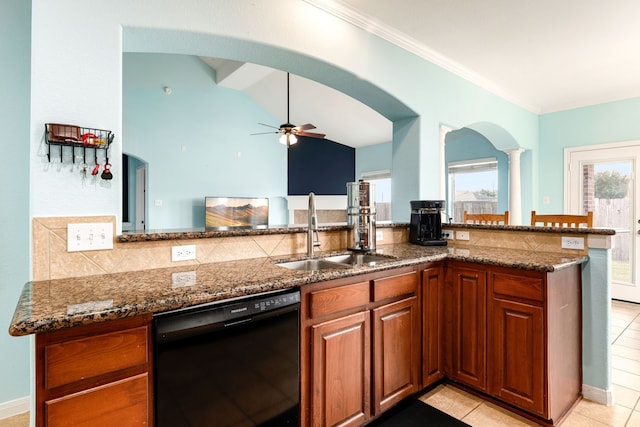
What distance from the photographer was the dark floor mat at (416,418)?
1.91 metres

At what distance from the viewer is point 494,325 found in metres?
2.03

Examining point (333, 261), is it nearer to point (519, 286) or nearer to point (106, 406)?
point (519, 286)

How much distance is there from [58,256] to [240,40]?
150 cm

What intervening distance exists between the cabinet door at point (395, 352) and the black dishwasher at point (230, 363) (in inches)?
21.2

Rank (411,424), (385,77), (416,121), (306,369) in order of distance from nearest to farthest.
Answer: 1. (306,369)
2. (411,424)
3. (385,77)
4. (416,121)

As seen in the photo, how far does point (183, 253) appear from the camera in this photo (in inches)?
70.0

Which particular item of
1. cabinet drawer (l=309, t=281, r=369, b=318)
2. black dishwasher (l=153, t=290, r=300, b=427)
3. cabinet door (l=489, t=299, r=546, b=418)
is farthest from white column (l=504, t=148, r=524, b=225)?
black dishwasher (l=153, t=290, r=300, b=427)

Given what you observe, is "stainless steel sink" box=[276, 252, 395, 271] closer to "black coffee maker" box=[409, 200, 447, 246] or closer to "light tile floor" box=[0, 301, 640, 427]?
"black coffee maker" box=[409, 200, 447, 246]

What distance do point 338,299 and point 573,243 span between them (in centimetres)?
170

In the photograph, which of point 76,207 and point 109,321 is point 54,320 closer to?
point 109,321

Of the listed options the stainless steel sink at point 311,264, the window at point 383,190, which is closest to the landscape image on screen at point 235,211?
the window at point 383,190

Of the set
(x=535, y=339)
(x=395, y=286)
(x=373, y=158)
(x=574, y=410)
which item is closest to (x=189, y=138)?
(x=373, y=158)

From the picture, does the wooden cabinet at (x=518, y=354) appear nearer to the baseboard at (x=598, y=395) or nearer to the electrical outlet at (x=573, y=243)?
the baseboard at (x=598, y=395)

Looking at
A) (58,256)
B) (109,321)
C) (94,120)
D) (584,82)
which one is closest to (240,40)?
(94,120)
